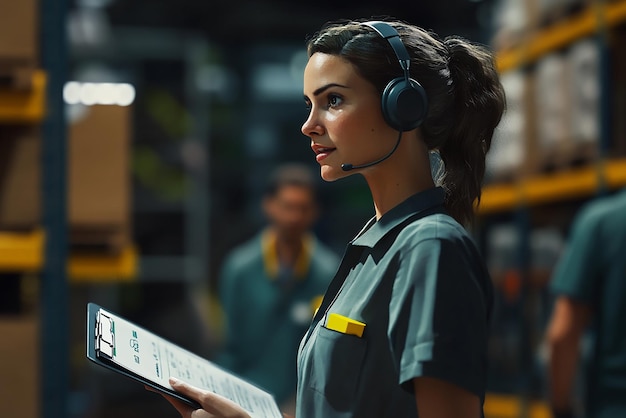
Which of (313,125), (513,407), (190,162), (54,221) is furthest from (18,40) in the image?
(190,162)

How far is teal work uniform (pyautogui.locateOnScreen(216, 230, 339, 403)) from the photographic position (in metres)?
4.57

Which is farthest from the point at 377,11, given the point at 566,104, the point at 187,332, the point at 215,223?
the point at 566,104

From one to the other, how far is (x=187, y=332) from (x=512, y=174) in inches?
83.0

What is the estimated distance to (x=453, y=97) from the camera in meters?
1.53

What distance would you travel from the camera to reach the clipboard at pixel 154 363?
1.37m

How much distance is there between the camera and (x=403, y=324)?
1.36m

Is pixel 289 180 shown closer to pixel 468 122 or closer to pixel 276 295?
pixel 276 295

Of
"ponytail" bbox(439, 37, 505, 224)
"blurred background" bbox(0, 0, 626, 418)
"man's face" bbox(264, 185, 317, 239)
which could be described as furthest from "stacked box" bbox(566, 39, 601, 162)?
"ponytail" bbox(439, 37, 505, 224)

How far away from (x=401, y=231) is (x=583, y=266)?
5.97ft

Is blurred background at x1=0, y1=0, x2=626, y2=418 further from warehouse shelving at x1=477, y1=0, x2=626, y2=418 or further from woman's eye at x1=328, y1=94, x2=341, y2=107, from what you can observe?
woman's eye at x1=328, y1=94, x2=341, y2=107

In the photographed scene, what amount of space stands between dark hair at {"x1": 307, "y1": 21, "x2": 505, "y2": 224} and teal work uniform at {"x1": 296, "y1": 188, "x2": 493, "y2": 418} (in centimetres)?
10

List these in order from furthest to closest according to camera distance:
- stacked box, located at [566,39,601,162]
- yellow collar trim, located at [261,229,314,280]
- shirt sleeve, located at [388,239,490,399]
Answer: yellow collar trim, located at [261,229,314,280] → stacked box, located at [566,39,601,162] → shirt sleeve, located at [388,239,490,399]

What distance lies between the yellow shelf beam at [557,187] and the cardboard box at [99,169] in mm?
1228

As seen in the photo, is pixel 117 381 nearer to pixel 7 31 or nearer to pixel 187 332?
pixel 187 332
